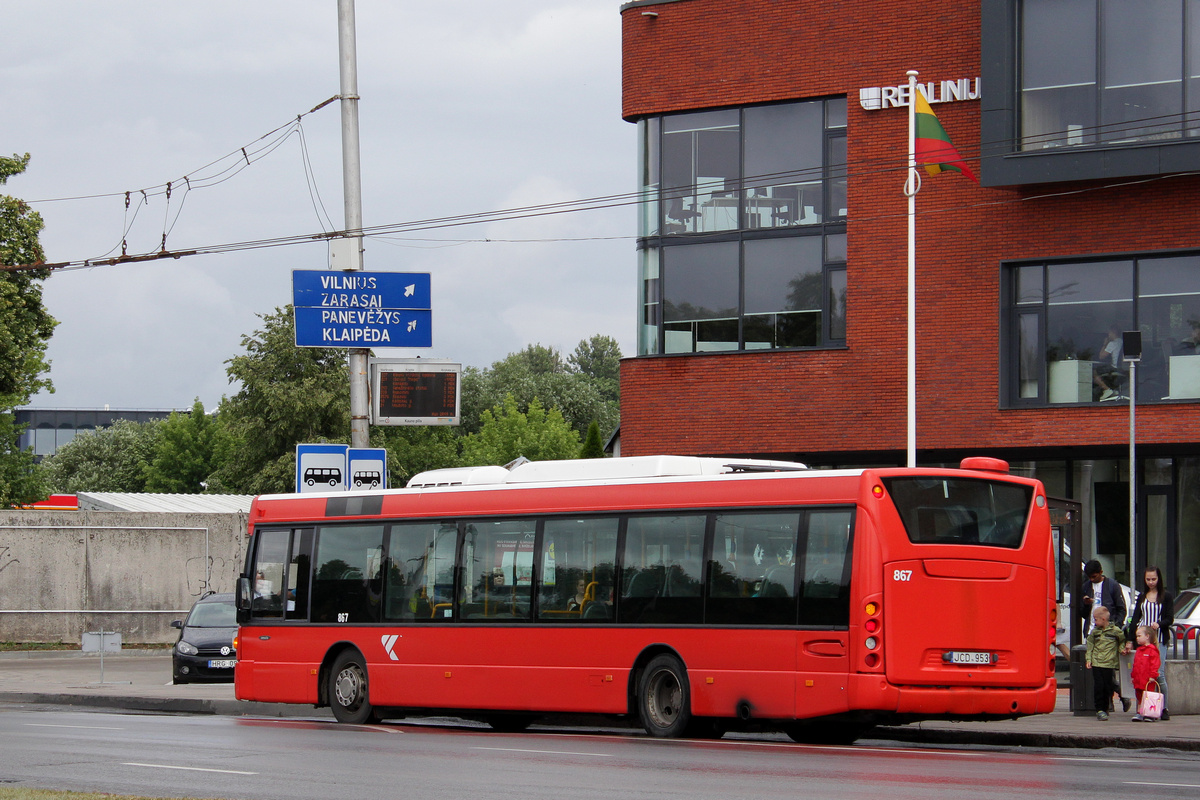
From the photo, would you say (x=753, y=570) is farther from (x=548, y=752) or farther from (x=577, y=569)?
(x=548, y=752)

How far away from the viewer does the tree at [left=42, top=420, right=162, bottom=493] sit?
367ft

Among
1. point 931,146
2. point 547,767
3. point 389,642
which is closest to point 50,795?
point 547,767

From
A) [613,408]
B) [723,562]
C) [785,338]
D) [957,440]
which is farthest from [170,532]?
[613,408]

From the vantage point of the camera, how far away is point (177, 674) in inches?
1013

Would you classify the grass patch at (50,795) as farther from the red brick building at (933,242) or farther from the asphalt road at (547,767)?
Result: the red brick building at (933,242)

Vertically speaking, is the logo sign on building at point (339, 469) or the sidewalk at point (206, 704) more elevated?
the logo sign on building at point (339, 469)

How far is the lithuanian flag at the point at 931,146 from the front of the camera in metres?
25.6

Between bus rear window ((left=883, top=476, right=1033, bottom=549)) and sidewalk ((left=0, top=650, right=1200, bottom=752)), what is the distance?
6.83 ft

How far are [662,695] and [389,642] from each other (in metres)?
3.83

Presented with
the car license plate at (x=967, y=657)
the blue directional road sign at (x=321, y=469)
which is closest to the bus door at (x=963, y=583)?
the car license plate at (x=967, y=657)

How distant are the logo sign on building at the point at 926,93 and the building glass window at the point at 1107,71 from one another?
1.16 meters

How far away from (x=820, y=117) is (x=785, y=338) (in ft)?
13.1

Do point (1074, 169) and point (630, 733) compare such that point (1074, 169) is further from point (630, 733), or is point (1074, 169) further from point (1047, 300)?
point (630, 733)

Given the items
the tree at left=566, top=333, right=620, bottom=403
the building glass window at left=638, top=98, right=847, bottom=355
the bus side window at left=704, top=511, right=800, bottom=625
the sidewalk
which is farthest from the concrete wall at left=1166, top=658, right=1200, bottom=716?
the tree at left=566, top=333, right=620, bottom=403
